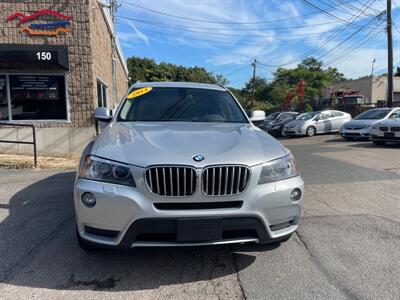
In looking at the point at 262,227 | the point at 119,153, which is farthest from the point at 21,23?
the point at 262,227

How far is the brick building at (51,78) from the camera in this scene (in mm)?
11820

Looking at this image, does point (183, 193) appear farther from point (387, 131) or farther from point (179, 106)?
point (387, 131)

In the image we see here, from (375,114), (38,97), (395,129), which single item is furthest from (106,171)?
(375,114)

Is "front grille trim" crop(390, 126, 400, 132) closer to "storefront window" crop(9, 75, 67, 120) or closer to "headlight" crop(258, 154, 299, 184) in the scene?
"storefront window" crop(9, 75, 67, 120)

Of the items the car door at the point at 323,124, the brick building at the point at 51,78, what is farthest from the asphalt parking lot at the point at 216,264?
the car door at the point at 323,124

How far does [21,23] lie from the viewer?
38.8 ft

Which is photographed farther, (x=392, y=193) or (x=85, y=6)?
(x=85, y=6)

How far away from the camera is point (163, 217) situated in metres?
2.96

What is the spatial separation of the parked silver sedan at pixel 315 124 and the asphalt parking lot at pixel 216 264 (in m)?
15.6

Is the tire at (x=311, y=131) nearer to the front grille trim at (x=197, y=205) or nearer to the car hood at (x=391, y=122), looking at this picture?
the car hood at (x=391, y=122)

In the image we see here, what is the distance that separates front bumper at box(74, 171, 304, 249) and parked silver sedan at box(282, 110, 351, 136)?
1827 cm

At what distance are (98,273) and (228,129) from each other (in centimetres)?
195

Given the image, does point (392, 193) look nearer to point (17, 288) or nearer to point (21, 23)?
point (17, 288)

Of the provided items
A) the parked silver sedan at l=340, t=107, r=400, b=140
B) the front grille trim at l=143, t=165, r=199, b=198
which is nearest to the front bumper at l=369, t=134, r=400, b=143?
the parked silver sedan at l=340, t=107, r=400, b=140
